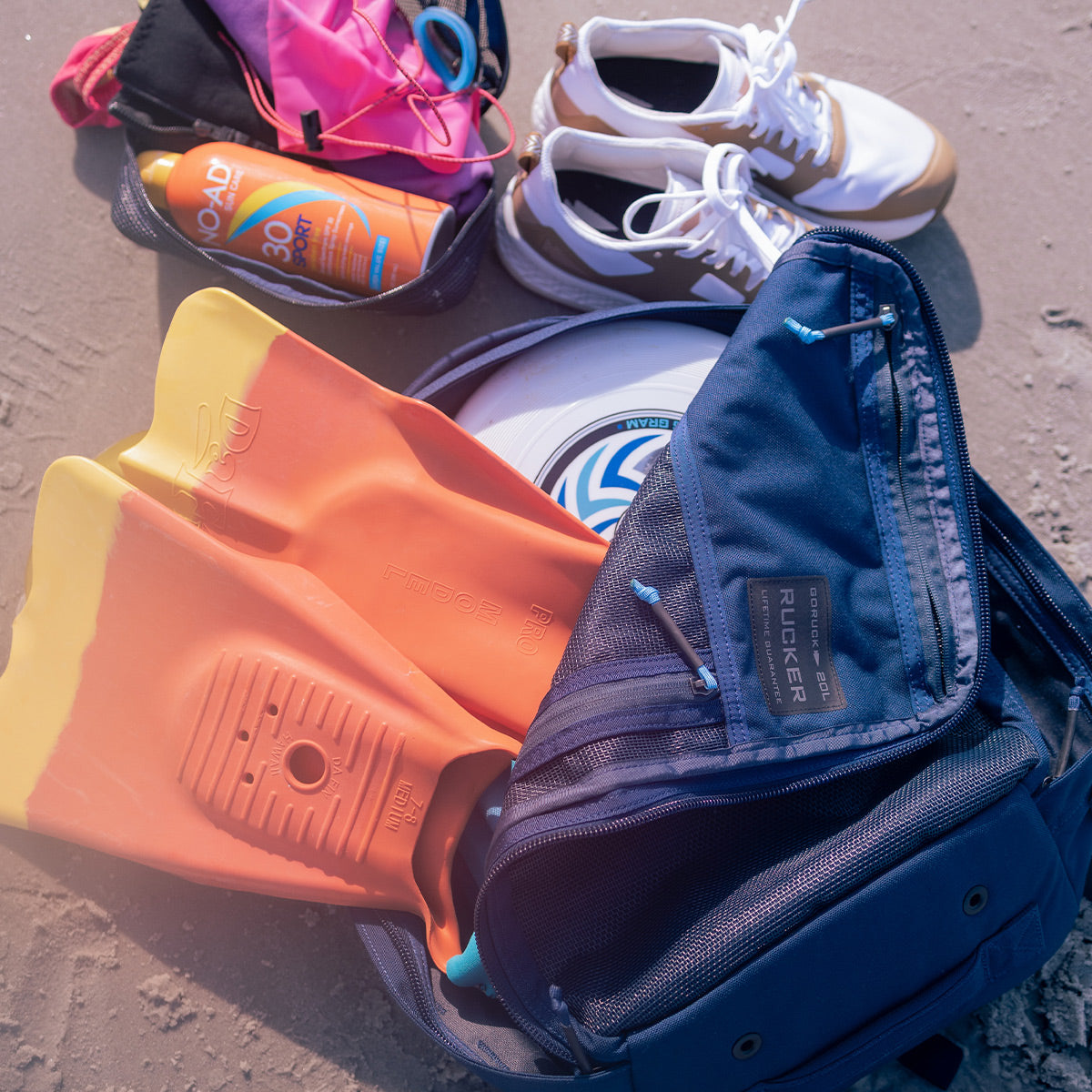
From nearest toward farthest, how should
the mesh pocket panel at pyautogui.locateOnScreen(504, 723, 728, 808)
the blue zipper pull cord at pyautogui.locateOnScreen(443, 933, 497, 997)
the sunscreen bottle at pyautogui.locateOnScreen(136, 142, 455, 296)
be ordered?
1. the mesh pocket panel at pyautogui.locateOnScreen(504, 723, 728, 808)
2. the blue zipper pull cord at pyautogui.locateOnScreen(443, 933, 497, 997)
3. the sunscreen bottle at pyautogui.locateOnScreen(136, 142, 455, 296)

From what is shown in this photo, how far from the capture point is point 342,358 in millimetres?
1016

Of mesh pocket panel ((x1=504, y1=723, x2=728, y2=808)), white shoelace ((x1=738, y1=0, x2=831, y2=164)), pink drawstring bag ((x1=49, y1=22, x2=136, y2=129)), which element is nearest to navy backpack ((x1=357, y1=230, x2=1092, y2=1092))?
mesh pocket panel ((x1=504, y1=723, x2=728, y2=808))

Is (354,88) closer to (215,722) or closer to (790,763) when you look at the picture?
(215,722)

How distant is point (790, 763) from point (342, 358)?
74cm

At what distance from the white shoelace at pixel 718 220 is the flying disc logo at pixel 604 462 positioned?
0.23 m

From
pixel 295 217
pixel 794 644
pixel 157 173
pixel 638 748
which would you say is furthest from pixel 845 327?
pixel 157 173

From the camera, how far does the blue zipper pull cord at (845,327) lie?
27.0 inches

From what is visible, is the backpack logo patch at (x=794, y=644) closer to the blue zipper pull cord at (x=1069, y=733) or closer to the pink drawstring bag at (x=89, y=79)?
the blue zipper pull cord at (x=1069, y=733)

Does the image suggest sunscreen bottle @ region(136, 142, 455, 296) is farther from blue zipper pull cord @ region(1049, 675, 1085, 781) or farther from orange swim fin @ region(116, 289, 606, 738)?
blue zipper pull cord @ region(1049, 675, 1085, 781)

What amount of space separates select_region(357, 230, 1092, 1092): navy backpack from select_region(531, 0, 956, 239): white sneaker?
0.36 metres

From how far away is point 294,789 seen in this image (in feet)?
2.45

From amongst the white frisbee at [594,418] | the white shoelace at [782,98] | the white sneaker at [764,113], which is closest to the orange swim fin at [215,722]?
the white frisbee at [594,418]

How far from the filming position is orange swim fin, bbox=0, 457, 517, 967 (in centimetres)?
74

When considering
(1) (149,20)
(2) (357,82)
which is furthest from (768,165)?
(1) (149,20)
